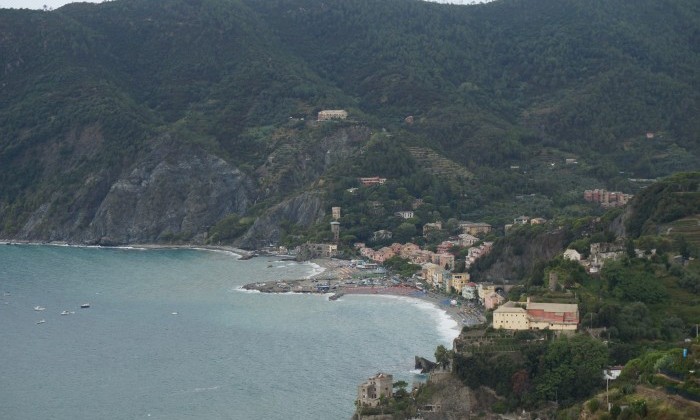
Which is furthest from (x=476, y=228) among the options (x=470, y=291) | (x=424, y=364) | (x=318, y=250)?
(x=424, y=364)

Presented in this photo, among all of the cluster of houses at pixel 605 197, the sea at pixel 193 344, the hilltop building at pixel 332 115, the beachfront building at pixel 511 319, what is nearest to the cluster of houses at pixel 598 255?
the sea at pixel 193 344

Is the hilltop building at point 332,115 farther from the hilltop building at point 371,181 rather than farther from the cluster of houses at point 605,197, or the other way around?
the cluster of houses at point 605,197

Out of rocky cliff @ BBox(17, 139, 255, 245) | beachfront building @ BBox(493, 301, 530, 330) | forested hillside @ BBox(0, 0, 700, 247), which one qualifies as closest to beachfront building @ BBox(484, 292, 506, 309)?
beachfront building @ BBox(493, 301, 530, 330)

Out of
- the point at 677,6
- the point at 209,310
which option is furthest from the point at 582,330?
the point at 677,6

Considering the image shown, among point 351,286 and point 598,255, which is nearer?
Result: point 598,255

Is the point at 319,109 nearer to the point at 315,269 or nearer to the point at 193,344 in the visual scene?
the point at 315,269

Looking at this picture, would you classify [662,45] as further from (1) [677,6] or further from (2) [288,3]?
(2) [288,3]
